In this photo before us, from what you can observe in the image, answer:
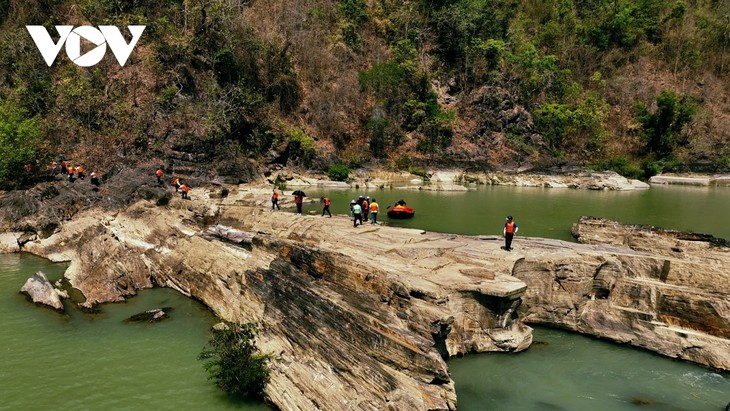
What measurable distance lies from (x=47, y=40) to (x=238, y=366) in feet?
164

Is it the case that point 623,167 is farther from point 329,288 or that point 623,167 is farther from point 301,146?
point 329,288

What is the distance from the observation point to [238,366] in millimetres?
10305

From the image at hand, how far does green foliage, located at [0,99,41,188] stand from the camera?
26609mm

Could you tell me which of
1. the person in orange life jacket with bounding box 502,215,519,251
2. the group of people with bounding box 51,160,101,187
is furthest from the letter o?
the person in orange life jacket with bounding box 502,215,519,251

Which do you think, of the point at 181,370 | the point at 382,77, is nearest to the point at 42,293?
the point at 181,370

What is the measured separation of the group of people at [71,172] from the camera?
2764 centimetres

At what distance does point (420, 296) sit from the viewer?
39.5 feet

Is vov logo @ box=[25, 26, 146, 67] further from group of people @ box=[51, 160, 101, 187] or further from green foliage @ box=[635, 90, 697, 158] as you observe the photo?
green foliage @ box=[635, 90, 697, 158]

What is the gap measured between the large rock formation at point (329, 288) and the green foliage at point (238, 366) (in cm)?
41

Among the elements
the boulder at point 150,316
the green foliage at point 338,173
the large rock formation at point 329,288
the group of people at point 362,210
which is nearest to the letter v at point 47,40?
the green foliage at point 338,173

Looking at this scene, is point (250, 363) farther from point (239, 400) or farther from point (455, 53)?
point (455, 53)

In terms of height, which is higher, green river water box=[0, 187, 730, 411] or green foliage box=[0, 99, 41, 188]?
green foliage box=[0, 99, 41, 188]

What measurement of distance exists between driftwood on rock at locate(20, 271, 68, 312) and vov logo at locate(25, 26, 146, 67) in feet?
117

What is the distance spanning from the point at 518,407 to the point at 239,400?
692 centimetres
